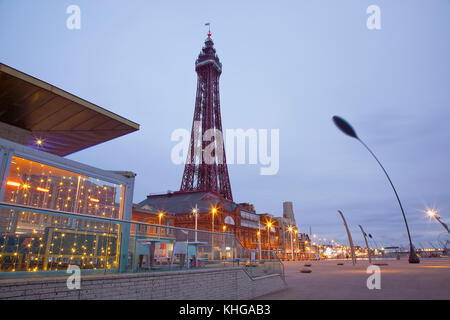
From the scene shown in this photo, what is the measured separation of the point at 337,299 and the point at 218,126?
8290cm

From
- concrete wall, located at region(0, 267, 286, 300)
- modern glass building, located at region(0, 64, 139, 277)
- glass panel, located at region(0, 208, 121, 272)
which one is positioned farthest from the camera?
modern glass building, located at region(0, 64, 139, 277)

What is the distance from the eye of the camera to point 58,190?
1050 centimetres

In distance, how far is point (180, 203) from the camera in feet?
210

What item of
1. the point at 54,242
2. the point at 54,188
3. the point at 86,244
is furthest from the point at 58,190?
the point at 54,242

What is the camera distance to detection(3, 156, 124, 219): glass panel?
31.8 ft

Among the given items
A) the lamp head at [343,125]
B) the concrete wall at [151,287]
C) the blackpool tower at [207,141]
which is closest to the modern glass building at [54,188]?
the concrete wall at [151,287]

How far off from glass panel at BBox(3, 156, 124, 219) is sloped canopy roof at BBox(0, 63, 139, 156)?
2.92 meters

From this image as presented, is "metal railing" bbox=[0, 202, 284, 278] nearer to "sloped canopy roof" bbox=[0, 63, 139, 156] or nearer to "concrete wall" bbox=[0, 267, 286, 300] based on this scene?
"concrete wall" bbox=[0, 267, 286, 300]

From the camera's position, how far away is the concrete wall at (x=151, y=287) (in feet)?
18.5

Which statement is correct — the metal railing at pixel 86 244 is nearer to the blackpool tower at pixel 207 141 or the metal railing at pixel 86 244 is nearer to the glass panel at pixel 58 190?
the glass panel at pixel 58 190

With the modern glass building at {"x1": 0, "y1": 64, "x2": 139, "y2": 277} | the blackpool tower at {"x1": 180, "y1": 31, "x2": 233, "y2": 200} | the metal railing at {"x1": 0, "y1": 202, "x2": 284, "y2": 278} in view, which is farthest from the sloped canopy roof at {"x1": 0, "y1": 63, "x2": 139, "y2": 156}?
the blackpool tower at {"x1": 180, "y1": 31, "x2": 233, "y2": 200}

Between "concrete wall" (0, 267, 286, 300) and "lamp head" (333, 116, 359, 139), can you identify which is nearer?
"concrete wall" (0, 267, 286, 300)

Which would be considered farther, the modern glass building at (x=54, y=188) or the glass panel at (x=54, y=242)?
the modern glass building at (x=54, y=188)
